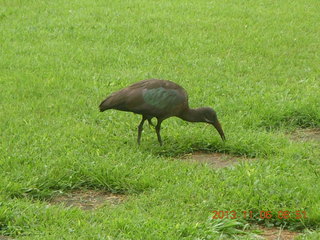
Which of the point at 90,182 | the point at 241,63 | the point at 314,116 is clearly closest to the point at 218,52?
the point at 241,63

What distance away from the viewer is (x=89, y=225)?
5633mm

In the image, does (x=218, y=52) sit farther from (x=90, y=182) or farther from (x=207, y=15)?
(x=90, y=182)

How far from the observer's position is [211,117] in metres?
7.72

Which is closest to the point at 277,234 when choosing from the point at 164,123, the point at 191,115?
the point at 191,115

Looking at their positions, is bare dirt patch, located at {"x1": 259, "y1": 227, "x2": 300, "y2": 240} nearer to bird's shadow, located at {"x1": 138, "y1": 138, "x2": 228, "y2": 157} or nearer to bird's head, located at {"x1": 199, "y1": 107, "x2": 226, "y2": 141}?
bird's shadow, located at {"x1": 138, "y1": 138, "x2": 228, "y2": 157}

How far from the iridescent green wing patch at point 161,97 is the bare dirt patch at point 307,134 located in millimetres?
1609

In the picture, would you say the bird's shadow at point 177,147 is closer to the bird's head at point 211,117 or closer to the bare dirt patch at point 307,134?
the bird's head at point 211,117

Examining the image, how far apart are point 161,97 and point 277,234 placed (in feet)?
7.42

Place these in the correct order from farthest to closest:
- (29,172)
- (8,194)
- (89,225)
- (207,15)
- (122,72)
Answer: (207,15) → (122,72) → (29,172) → (8,194) → (89,225)

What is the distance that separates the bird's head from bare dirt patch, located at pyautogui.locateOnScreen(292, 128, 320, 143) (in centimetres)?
96

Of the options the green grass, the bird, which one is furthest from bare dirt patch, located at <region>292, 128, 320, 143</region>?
the bird

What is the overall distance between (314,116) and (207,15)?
5.46 metres

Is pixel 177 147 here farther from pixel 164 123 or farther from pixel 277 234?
pixel 277 234

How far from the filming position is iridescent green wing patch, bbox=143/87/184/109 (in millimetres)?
7289
